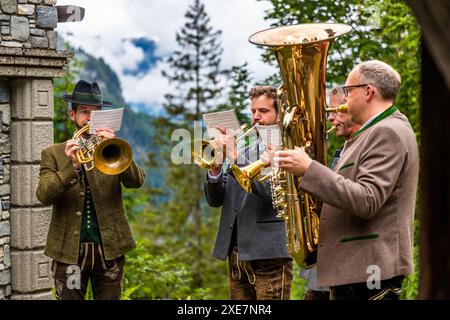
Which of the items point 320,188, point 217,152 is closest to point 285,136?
point 320,188

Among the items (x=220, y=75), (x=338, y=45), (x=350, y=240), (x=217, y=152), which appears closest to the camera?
(x=350, y=240)

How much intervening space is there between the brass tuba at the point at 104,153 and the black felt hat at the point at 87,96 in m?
0.30

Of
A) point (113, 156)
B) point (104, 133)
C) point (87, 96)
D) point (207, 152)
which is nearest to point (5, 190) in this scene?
point (87, 96)

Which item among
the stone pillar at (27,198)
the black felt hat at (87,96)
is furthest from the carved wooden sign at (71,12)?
the black felt hat at (87,96)

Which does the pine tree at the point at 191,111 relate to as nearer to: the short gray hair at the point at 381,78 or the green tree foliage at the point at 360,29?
the green tree foliage at the point at 360,29

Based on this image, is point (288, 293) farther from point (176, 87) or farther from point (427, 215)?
point (176, 87)

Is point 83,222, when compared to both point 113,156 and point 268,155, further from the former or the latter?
point 268,155

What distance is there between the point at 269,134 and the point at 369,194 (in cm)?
122

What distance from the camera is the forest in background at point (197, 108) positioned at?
10242 millimetres

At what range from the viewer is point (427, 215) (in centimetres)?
211

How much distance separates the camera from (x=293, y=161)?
3.61 meters

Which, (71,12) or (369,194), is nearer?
(369,194)
